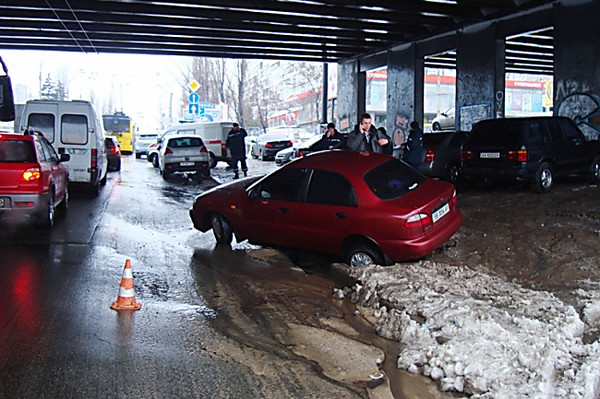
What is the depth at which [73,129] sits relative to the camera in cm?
1520

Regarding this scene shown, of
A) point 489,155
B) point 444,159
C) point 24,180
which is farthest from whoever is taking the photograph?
point 444,159

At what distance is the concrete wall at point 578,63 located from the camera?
14484 millimetres

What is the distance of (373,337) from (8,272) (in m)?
4.98

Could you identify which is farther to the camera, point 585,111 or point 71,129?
point 71,129

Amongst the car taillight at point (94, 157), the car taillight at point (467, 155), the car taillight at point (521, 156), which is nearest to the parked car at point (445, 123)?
the car taillight at point (467, 155)


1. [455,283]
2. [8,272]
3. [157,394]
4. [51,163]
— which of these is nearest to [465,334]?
[455,283]

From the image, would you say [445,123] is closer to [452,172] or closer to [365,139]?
[452,172]

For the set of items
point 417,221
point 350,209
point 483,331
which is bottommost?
point 483,331

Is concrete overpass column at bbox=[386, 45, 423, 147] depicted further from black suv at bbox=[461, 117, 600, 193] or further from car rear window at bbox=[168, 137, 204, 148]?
black suv at bbox=[461, 117, 600, 193]

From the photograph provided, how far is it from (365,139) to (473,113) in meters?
9.32

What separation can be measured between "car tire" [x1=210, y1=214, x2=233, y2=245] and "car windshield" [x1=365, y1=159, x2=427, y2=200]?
2.73 m

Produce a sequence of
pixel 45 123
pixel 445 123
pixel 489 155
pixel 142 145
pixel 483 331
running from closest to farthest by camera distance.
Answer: pixel 483 331 → pixel 489 155 → pixel 45 123 → pixel 445 123 → pixel 142 145

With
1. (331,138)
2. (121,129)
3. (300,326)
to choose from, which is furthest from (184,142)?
(121,129)

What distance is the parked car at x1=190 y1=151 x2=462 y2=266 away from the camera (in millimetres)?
7316
